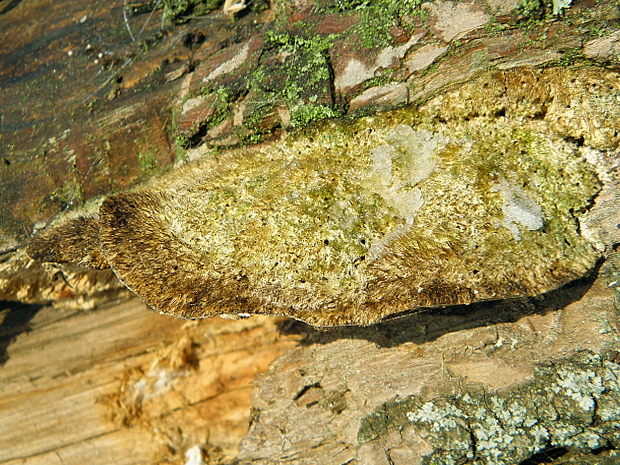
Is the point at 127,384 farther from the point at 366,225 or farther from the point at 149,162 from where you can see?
the point at 366,225

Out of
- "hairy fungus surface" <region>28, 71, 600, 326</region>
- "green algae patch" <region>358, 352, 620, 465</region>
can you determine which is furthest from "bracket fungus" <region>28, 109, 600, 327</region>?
"green algae patch" <region>358, 352, 620, 465</region>

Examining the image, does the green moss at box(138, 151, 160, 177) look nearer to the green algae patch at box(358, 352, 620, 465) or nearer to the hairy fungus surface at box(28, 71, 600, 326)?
the hairy fungus surface at box(28, 71, 600, 326)

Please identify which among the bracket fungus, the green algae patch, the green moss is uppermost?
the green moss

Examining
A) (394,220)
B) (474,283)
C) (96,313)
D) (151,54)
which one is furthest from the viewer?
(96,313)

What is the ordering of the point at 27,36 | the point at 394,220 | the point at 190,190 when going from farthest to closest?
1. the point at 27,36
2. the point at 190,190
3. the point at 394,220

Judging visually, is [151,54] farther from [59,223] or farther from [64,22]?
[59,223]

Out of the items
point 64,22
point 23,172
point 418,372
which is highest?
point 64,22

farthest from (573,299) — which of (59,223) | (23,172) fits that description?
(23,172)
